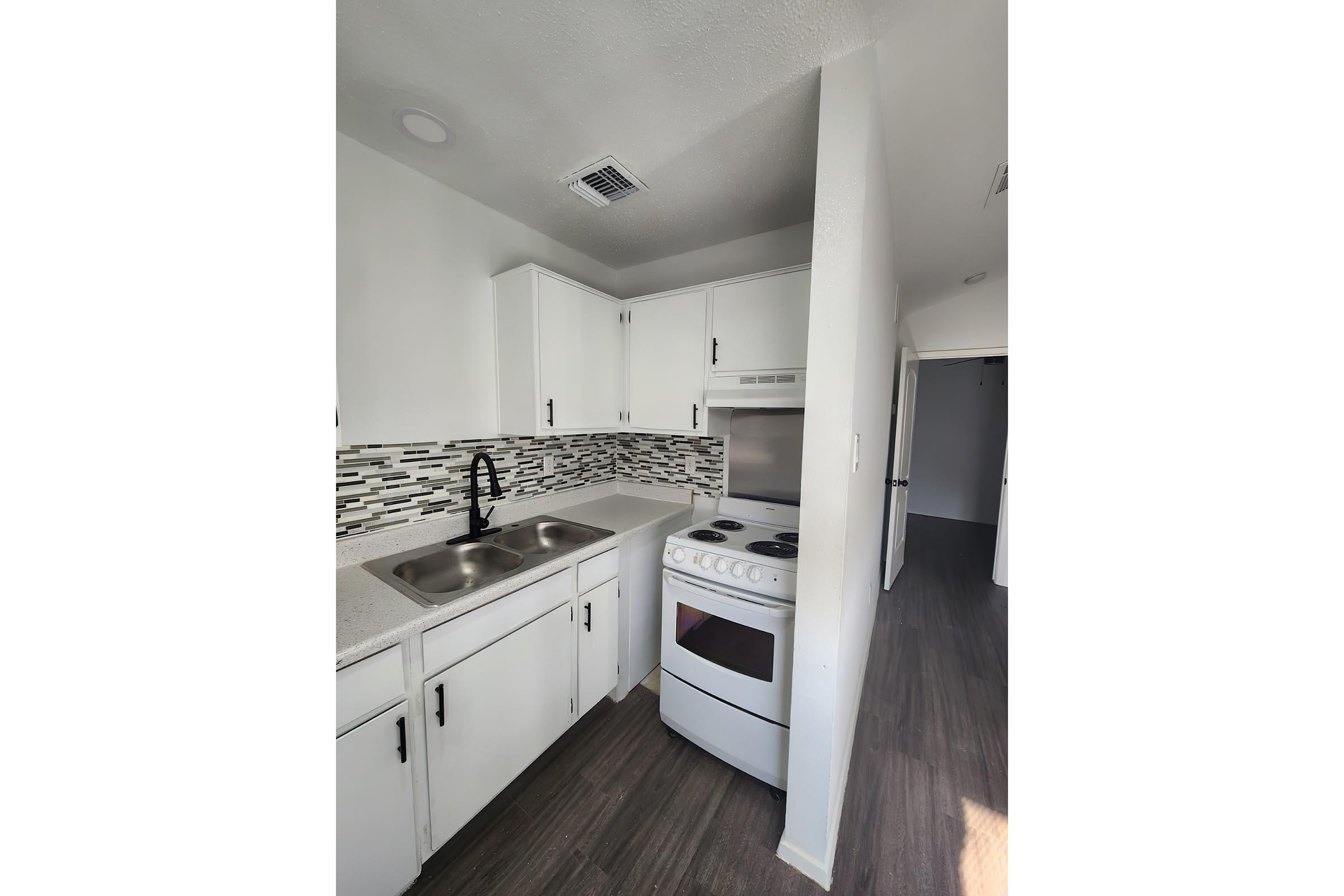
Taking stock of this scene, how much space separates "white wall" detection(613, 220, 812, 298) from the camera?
203cm

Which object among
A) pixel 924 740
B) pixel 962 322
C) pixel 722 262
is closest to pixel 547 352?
pixel 722 262

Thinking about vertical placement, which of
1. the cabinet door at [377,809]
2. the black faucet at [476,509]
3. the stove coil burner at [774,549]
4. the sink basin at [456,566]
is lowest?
the cabinet door at [377,809]

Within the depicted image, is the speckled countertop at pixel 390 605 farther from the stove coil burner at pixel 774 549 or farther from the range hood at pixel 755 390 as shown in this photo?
the range hood at pixel 755 390

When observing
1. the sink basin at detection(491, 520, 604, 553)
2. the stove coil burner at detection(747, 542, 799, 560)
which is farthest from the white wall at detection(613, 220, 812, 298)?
the sink basin at detection(491, 520, 604, 553)

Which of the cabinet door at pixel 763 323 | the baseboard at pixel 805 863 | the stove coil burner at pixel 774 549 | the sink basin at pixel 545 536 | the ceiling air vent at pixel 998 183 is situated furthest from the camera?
the sink basin at pixel 545 536

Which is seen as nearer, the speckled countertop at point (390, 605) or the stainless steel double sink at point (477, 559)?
the speckled countertop at point (390, 605)

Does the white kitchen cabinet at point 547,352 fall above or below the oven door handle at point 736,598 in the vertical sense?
above

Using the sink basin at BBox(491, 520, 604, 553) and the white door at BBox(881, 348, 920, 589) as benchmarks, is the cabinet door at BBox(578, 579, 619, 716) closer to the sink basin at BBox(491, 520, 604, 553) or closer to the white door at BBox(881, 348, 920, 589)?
the sink basin at BBox(491, 520, 604, 553)

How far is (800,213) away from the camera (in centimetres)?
189

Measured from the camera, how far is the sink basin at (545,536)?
6.14ft

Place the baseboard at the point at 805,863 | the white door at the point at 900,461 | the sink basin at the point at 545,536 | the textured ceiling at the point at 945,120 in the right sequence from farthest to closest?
1. the white door at the point at 900,461
2. the sink basin at the point at 545,536
3. the baseboard at the point at 805,863
4. the textured ceiling at the point at 945,120

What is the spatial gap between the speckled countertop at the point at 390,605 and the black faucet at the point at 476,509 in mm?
148

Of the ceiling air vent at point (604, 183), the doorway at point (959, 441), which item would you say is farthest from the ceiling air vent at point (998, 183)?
the doorway at point (959, 441)
